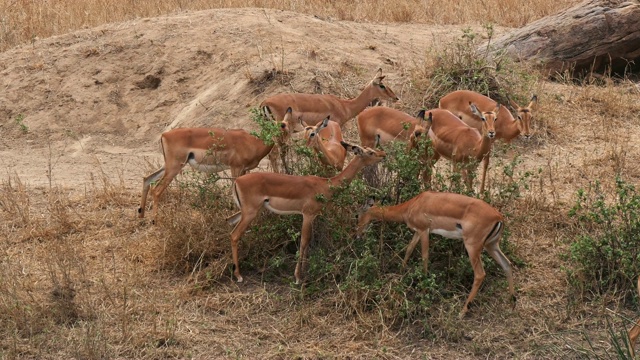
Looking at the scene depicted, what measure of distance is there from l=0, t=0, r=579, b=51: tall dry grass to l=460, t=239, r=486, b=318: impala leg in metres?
7.95

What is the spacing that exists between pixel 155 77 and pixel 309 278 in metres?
5.27

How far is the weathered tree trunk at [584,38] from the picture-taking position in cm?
1267

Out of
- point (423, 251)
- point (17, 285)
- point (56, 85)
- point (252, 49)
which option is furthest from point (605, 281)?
point (56, 85)

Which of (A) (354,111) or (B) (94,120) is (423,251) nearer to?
(A) (354,111)

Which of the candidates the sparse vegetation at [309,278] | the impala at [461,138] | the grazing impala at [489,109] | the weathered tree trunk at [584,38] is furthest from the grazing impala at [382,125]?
the weathered tree trunk at [584,38]

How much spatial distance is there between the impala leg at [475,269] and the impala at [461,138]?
5.37ft

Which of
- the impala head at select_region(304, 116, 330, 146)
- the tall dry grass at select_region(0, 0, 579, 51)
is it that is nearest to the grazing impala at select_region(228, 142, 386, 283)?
the impala head at select_region(304, 116, 330, 146)

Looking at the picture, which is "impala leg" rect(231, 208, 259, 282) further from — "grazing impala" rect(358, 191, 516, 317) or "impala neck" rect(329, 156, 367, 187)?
"grazing impala" rect(358, 191, 516, 317)

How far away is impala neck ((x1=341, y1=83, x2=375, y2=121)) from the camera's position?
10.3m

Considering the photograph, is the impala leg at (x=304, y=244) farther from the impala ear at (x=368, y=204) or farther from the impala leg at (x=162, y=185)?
→ the impala leg at (x=162, y=185)

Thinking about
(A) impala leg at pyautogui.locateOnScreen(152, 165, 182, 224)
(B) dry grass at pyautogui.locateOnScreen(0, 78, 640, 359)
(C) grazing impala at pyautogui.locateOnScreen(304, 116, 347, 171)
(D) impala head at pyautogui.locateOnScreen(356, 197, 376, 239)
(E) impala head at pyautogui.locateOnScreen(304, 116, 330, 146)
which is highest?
(E) impala head at pyautogui.locateOnScreen(304, 116, 330, 146)

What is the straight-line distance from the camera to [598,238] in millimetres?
7883

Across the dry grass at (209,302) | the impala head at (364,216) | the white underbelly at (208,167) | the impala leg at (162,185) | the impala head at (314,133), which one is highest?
the impala head at (314,133)

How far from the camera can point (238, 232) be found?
25.1 feet
